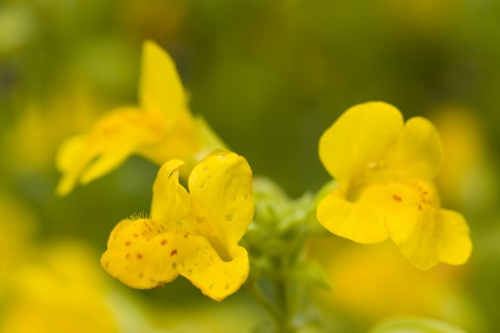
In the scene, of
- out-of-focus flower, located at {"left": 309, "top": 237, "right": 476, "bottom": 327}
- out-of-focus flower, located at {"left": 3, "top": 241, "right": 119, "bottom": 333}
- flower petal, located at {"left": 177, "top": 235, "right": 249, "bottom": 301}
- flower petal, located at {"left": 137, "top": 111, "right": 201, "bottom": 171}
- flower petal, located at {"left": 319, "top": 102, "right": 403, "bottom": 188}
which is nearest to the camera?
flower petal, located at {"left": 177, "top": 235, "right": 249, "bottom": 301}

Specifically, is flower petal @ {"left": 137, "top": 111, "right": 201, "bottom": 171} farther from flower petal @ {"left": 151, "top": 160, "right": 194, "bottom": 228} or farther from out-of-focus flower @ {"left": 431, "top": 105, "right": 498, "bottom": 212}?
out-of-focus flower @ {"left": 431, "top": 105, "right": 498, "bottom": 212}

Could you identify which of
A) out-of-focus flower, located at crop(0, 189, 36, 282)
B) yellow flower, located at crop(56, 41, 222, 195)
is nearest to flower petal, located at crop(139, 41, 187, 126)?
yellow flower, located at crop(56, 41, 222, 195)

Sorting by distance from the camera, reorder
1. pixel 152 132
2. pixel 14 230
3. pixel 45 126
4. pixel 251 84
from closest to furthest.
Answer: pixel 152 132 < pixel 14 230 < pixel 45 126 < pixel 251 84

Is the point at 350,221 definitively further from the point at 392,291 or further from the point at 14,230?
the point at 14,230

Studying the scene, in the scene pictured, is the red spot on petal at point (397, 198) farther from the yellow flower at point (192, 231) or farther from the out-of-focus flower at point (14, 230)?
the out-of-focus flower at point (14, 230)

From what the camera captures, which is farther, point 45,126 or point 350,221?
point 45,126

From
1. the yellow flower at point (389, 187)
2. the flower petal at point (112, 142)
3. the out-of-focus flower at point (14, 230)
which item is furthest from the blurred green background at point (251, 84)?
the yellow flower at point (389, 187)

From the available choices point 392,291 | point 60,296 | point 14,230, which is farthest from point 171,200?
point 14,230
